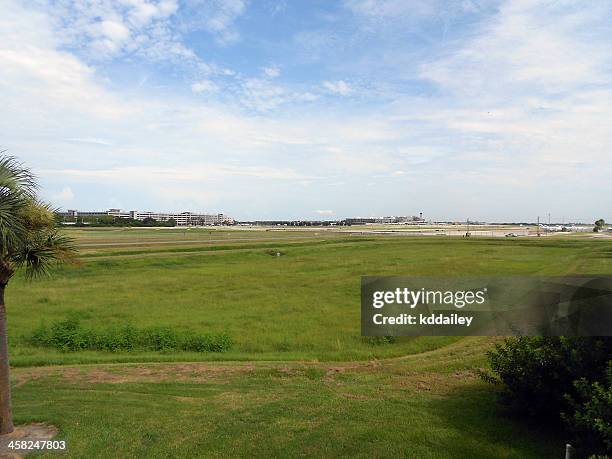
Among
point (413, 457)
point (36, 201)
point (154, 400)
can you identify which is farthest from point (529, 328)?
point (36, 201)

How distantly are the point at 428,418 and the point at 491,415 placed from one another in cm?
139

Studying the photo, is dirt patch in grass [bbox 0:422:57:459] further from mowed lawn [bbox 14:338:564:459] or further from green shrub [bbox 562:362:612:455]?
green shrub [bbox 562:362:612:455]

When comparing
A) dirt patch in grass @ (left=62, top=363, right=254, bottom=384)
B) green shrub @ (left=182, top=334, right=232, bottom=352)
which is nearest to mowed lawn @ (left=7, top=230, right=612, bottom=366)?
green shrub @ (left=182, top=334, right=232, bottom=352)

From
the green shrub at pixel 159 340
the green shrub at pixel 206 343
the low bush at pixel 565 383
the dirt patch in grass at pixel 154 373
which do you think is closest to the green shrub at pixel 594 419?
the low bush at pixel 565 383

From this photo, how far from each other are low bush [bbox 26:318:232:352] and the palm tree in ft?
31.5

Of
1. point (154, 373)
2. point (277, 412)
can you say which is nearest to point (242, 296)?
point (154, 373)

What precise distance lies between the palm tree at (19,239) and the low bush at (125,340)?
962 centimetres

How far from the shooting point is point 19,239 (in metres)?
8.61

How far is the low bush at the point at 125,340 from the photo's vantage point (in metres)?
18.6

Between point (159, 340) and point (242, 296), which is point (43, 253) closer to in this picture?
point (159, 340)

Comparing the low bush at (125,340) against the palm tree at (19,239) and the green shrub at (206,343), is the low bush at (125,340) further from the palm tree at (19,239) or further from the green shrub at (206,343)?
the palm tree at (19,239)

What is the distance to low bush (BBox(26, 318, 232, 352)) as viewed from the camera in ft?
61.2

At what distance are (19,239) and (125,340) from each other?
38.1ft

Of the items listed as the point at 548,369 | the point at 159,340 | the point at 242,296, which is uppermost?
the point at 548,369
